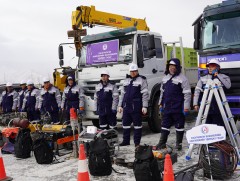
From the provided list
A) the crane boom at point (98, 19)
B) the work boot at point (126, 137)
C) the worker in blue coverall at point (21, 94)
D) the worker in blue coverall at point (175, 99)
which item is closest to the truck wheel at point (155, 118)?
the work boot at point (126, 137)

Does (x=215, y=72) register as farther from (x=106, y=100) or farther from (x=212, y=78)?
(x=106, y=100)

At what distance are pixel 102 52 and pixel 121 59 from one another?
0.71 m

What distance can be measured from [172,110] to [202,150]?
182 cm

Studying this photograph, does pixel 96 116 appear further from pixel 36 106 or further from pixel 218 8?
pixel 218 8

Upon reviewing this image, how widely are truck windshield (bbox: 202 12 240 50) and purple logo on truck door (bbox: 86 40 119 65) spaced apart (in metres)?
2.52

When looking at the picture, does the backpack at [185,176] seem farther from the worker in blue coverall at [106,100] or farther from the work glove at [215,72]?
the worker in blue coverall at [106,100]

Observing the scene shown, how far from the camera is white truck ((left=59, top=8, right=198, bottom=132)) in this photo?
26.7ft

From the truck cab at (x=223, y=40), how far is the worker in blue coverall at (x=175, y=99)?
689 mm

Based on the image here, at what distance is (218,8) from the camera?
7.03 m

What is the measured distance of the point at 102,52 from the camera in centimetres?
862

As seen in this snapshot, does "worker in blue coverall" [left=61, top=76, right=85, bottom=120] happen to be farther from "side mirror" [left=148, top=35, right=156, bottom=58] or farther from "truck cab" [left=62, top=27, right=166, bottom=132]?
"side mirror" [left=148, top=35, right=156, bottom=58]

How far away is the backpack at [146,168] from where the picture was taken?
421cm

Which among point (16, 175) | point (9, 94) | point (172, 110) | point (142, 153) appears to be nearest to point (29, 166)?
point (16, 175)

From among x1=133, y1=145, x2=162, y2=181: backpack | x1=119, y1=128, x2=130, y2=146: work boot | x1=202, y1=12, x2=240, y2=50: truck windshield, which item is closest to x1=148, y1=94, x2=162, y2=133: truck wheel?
x1=119, y1=128, x2=130, y2=146: work boot
